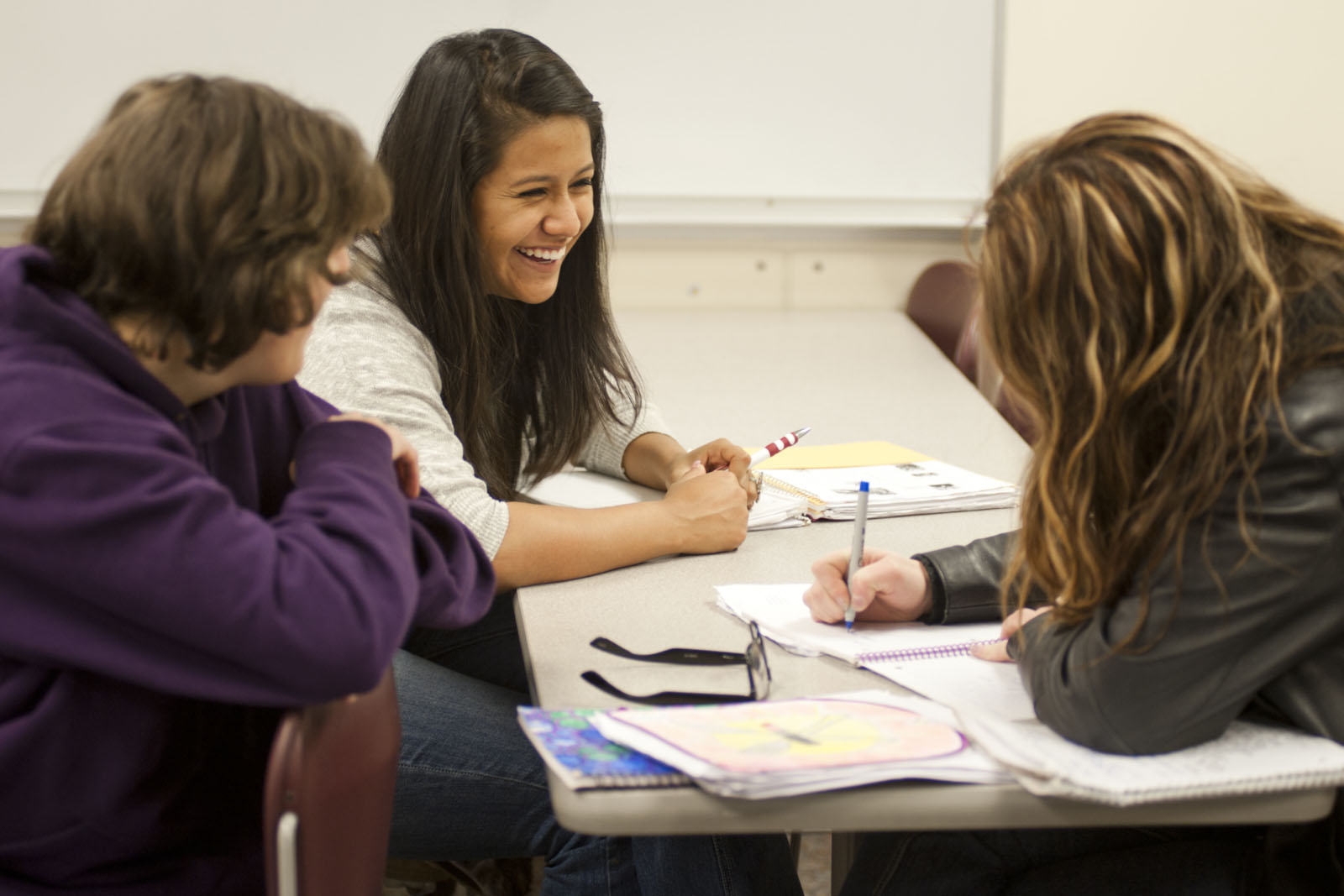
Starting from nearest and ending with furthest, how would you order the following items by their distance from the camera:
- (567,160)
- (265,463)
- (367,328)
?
(265,463), (367,328), (567,160)

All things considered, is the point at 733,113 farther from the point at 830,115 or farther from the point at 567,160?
the point at 567,160

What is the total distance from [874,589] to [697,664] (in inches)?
8.3

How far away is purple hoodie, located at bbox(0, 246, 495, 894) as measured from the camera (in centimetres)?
79

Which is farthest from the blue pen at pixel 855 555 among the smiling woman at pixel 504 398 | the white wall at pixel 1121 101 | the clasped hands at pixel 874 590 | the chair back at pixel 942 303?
the white wall at pixel 1121 101

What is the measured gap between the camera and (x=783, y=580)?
4.57 feet

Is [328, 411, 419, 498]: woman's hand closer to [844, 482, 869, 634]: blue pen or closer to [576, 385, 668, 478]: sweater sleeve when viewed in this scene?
[844, 482, 869, 634]: blue pen

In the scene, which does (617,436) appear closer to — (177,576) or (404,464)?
(404,464)

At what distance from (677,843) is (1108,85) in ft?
9.37

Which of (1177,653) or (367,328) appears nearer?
(1177,653)

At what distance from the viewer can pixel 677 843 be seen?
3.87 feet

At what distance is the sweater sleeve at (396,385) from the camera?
4.46 ft

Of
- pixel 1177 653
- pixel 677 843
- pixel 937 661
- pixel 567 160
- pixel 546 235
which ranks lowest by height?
pixel 677 843

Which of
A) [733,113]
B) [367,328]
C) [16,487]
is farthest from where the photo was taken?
[733,113]

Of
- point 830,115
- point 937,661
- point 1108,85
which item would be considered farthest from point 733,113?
point 937,661
